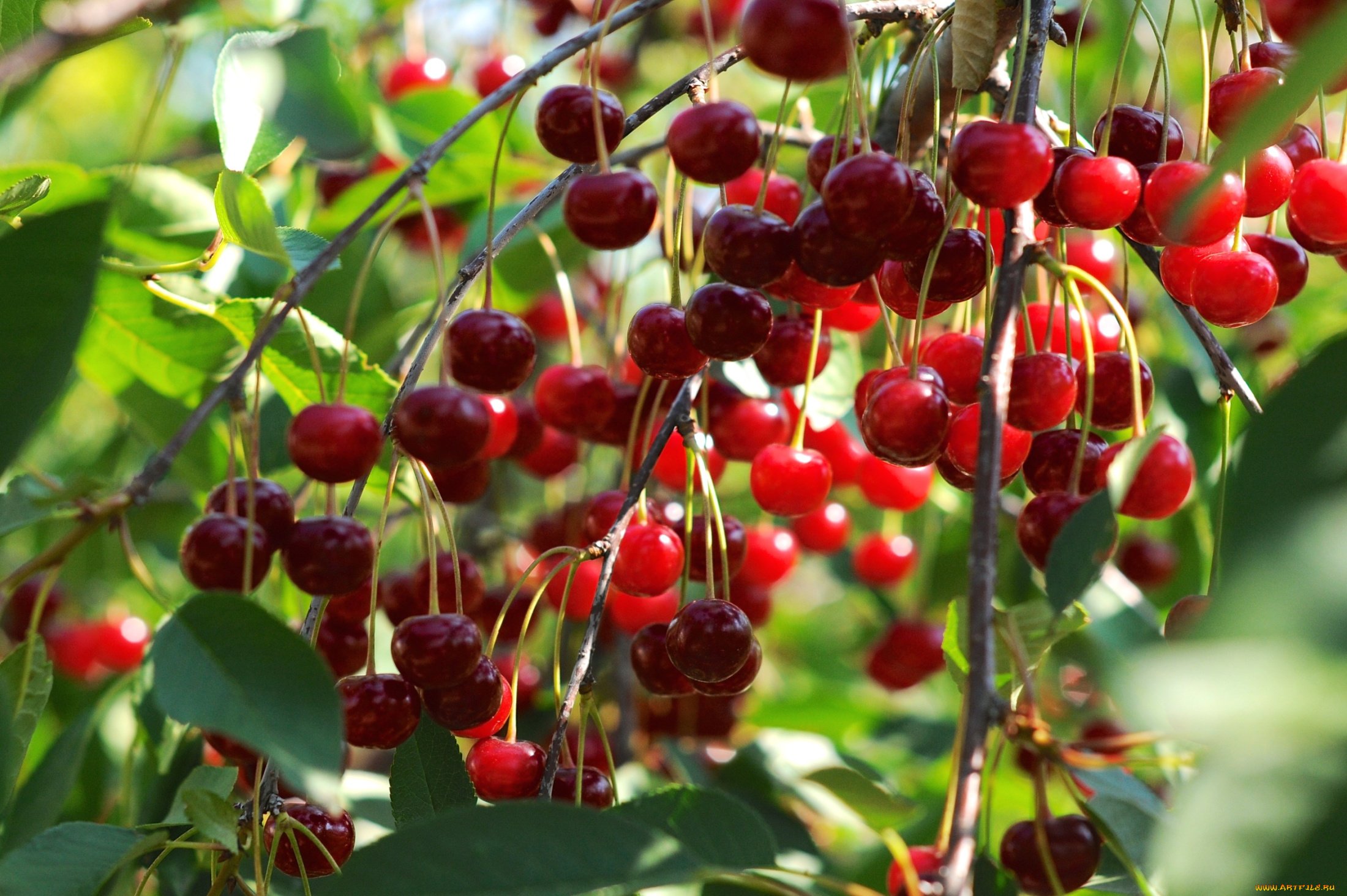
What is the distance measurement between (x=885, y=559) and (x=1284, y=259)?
43.7 inches

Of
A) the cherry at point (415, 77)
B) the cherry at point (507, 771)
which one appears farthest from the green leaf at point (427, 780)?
the cherry at point (415, 77)

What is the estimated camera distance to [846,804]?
1.66 meters

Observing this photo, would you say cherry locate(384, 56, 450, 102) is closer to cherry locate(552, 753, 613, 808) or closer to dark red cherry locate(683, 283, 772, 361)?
dark red cherry locate(683, 283, 772, 361)

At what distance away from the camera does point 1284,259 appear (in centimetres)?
104

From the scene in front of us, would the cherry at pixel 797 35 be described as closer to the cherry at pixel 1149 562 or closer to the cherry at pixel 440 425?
the cherry at pixel 440 425

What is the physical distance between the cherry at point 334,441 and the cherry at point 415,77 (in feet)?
5.04

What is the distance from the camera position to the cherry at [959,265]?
914 mm

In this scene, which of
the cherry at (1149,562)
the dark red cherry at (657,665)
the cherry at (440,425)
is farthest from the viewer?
the cherry at (1149,562)

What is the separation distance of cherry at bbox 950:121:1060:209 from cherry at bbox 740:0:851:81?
0.40 ft

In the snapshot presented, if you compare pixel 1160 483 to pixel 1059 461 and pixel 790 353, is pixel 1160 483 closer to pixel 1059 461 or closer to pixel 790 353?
pixel 1059 461

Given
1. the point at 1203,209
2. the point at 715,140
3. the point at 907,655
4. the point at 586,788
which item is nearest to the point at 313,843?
the point at 586,788

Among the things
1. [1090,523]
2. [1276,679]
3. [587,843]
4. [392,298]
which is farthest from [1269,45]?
[392,298]

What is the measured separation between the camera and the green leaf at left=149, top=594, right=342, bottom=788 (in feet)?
2.08

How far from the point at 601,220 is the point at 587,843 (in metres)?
0.44
